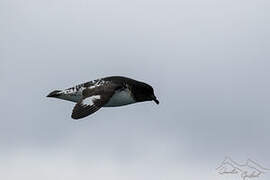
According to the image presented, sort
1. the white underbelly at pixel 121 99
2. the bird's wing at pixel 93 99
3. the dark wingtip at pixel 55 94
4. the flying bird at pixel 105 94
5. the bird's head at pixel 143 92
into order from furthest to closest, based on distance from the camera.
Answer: the dark wingtip at pixel 55 94 → the bird's head at pixel 143 92 → the white underbelly at pixel 121 99 → the flying bird at pixel 105 94 → the bird's wing at pixel 93 99

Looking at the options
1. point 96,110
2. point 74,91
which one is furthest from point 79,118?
point 74,91

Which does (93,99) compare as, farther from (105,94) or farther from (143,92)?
(143,92)

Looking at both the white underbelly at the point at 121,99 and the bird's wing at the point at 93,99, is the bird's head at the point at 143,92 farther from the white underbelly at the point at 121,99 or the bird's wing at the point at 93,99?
the bird's wing at the point at 93,99

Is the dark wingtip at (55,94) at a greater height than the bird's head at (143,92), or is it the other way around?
the dark wingtip at (55,94)

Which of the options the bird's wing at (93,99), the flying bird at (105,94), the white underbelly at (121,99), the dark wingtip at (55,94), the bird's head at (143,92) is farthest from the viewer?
the dark wingtip at (55,94)

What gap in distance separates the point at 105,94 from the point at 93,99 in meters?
0.72

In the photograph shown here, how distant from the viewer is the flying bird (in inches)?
1946

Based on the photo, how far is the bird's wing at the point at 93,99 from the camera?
48.6 m

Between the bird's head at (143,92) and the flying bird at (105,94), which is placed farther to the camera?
the bird's head at (143,92)

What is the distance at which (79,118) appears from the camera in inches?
1890

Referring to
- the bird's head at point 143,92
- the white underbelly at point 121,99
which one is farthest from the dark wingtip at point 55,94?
the bird's head at point 143,92

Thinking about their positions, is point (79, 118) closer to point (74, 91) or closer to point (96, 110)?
point (96, 110)

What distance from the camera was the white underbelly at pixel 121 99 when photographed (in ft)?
167

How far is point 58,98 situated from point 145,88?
398cm
